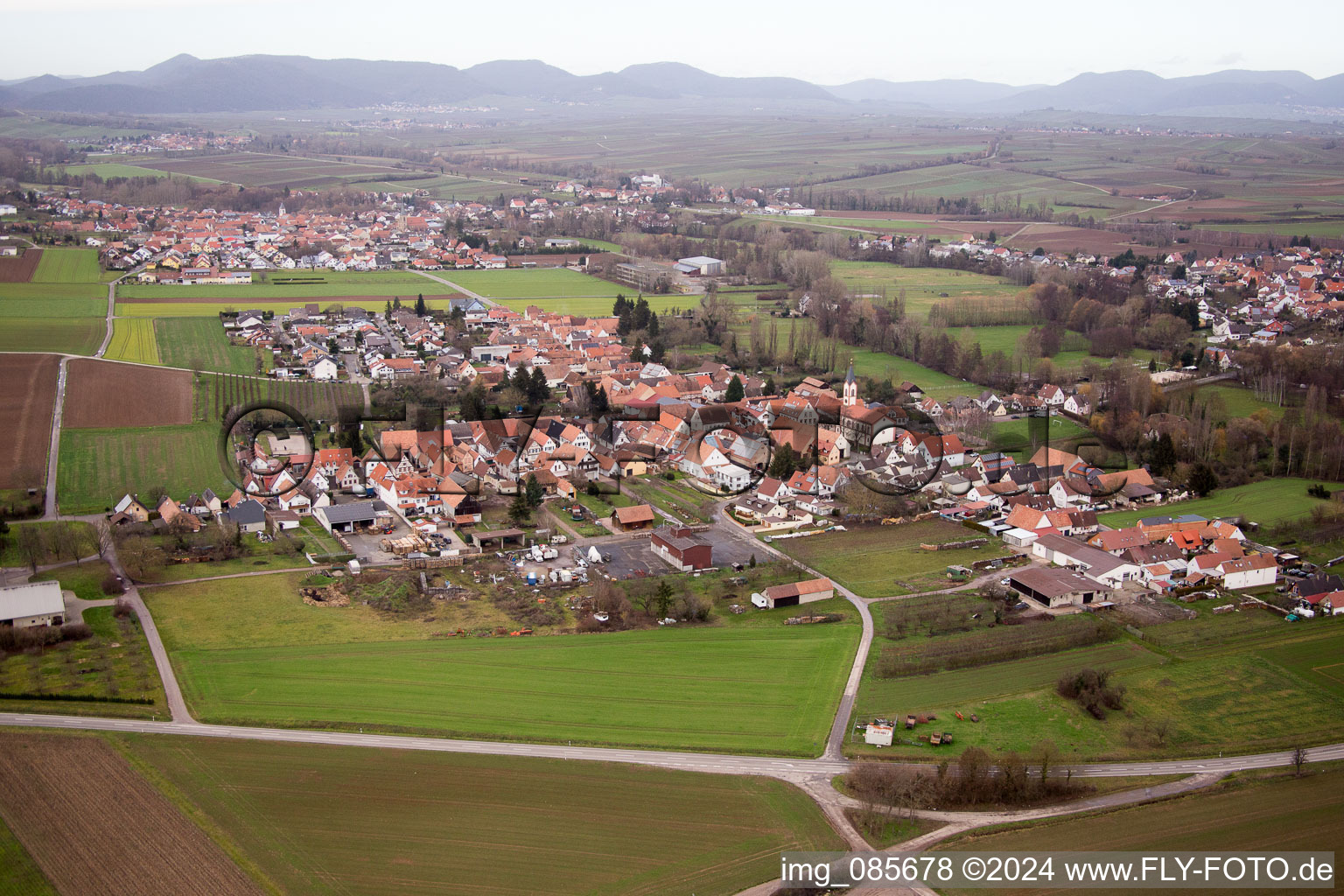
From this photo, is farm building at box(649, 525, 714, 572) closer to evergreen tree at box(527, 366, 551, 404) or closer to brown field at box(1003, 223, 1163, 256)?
evergreen tree at box(527, 366, 551, 404)

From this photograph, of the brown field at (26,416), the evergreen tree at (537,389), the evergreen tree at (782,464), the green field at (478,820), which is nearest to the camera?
the green field at (478,820)

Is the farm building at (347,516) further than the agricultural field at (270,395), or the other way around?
the agricultural field at (270,395)

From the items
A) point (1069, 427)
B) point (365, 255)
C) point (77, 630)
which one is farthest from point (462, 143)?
point (77, 630)

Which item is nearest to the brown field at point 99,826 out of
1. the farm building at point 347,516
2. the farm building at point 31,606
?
the farm building at point 31,606

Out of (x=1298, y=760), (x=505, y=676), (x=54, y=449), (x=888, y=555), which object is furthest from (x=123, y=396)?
(x=1298, y=760)

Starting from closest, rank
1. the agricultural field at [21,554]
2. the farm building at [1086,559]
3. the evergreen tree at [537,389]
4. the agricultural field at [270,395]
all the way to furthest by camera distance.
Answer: the agricultural field at [21,554], the farm building at [1086,559], the agricultural field at [270,395], the evergreen tree at [537,389]

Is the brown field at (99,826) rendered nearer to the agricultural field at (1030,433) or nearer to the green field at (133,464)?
the green field at (133,464)

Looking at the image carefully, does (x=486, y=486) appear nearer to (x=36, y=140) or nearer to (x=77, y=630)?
(x=77, y=630)
